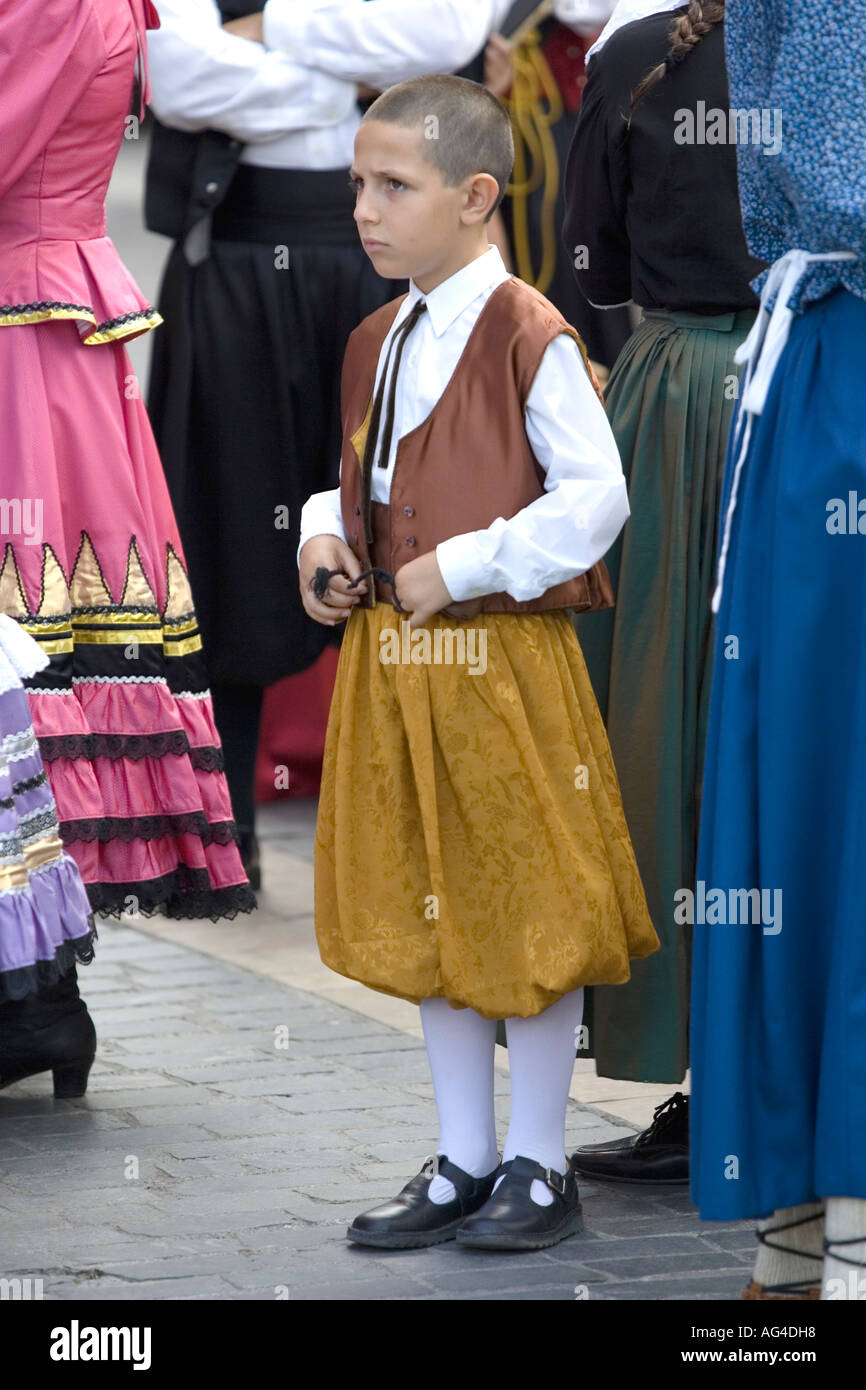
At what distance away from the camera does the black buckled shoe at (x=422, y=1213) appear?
313 centimetres

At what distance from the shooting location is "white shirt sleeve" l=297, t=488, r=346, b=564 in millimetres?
3270

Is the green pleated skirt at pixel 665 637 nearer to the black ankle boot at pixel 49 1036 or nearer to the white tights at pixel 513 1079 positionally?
the white tights at pixel 513 1079

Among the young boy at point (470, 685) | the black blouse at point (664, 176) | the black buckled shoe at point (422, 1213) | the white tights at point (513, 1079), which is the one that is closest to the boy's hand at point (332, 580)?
the young boy at point (470, 685)

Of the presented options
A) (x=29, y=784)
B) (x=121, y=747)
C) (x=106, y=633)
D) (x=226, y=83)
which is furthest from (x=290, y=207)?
(x=29, y=784)

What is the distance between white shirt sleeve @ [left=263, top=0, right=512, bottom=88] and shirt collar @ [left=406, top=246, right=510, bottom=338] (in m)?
2.10

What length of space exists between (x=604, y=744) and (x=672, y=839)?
28cm

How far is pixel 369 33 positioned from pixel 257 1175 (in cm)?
277

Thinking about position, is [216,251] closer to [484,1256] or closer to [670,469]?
[670,469]

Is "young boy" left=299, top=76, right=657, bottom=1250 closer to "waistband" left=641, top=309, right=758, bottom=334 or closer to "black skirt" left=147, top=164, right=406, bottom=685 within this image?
"waistband" left=641, top=309, right=758, bottom=334

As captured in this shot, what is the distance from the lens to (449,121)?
3.11 m

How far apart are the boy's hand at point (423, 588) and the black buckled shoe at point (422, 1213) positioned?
32.5 inches

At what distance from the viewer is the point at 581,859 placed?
3.09 m

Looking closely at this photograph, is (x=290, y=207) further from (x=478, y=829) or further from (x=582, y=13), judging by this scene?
(x=478, y=829)

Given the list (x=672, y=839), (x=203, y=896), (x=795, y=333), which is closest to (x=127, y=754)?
(x=203, y=896)
